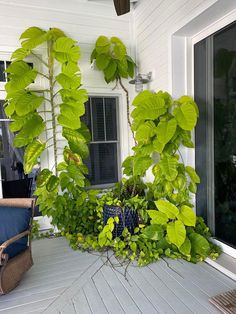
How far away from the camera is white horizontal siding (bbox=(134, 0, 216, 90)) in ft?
8.89

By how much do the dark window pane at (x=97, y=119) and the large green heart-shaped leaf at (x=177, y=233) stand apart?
1926mm

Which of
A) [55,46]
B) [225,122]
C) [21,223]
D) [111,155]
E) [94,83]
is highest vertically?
[55,46]

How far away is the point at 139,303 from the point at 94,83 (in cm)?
298

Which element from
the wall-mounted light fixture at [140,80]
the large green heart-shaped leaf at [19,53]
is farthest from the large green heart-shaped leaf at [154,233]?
the large green heart-shaped leaf at [19,53]

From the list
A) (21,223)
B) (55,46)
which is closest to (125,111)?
(55,46)

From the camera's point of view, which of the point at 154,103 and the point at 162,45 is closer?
the point at 154,103

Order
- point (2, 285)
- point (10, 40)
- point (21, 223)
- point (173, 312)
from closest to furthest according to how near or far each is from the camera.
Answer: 1. point (173, 312)
2. point (2, 285)
3. point (21, 223)
4. point (10, 40)

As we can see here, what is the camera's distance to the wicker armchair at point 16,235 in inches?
87.0

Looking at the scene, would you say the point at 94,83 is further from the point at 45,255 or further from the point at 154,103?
the point at 45,255

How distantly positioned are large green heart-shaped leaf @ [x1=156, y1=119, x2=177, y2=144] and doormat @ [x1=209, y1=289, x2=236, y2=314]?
1448mm

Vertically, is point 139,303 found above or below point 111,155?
below

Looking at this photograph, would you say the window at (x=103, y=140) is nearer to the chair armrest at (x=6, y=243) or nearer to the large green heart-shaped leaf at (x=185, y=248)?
the chair armrest at (x=6, y=243)

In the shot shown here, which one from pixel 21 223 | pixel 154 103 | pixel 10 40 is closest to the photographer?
pixel 21 223

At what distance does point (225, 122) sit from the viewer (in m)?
2.57
